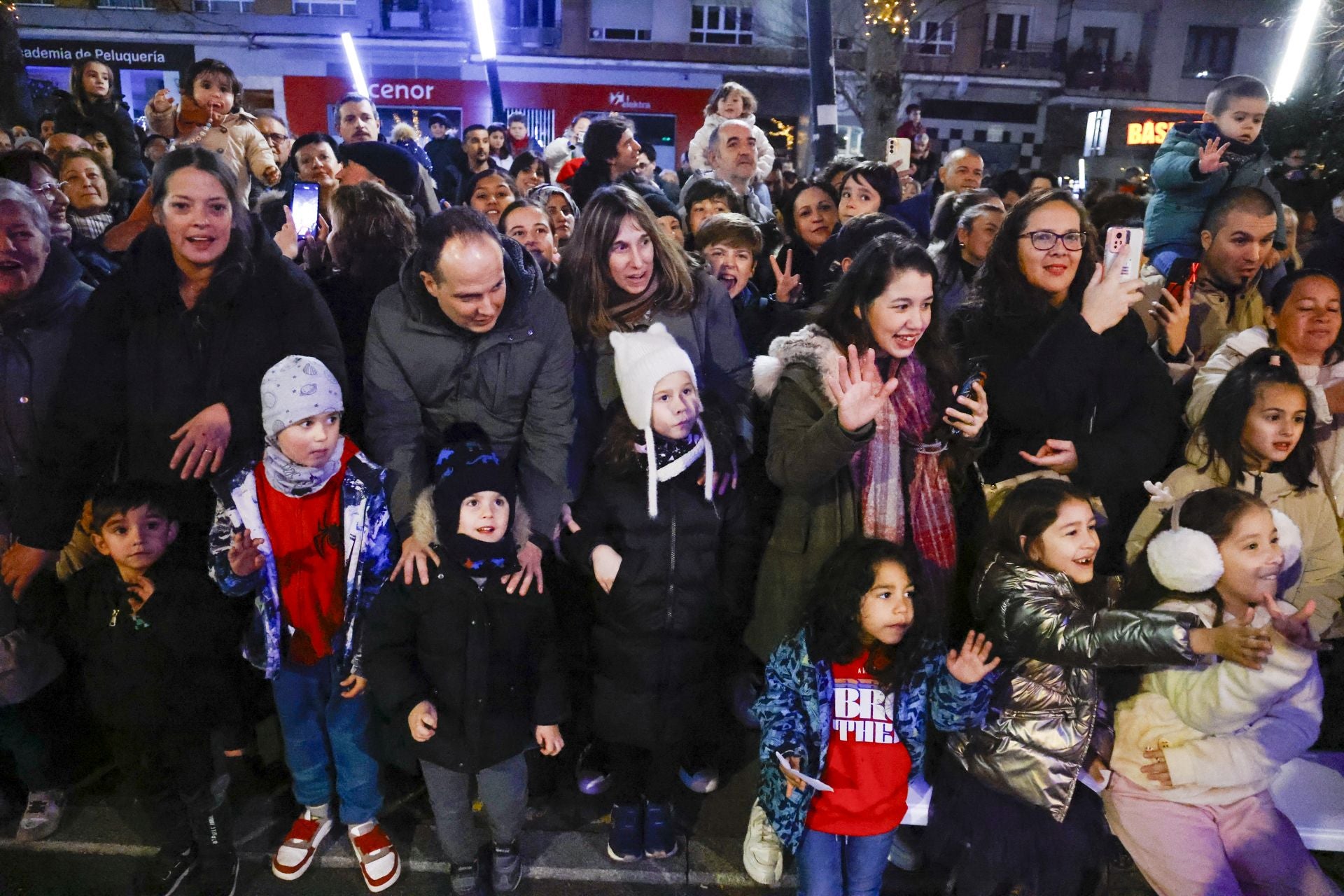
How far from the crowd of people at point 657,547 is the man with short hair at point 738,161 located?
245 cm

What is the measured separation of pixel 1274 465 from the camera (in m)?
3.06

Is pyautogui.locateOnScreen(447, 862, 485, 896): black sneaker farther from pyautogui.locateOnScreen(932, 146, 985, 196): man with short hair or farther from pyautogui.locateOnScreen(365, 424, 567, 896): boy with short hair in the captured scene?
pyautogui.locateOnScreen(932, 146, 985, 196): man with short hair

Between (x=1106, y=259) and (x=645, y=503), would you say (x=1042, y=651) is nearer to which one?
(x=645, y=503)

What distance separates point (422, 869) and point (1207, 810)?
8.47 feet

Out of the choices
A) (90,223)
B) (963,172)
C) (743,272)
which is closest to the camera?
(743,272)

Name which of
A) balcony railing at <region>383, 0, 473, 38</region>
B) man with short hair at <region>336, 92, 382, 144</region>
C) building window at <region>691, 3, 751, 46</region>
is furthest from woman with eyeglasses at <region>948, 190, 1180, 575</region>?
building window at <region>691, 3, 751, 46</region>

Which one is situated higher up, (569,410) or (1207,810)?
(569,410)

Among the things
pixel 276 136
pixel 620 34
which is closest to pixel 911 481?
pixel 276 136

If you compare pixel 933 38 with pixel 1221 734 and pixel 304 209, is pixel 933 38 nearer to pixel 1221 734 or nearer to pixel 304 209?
pixel 304 209

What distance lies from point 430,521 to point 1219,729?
2.52 metres

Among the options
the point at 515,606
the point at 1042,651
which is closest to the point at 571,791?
the point at 515,606

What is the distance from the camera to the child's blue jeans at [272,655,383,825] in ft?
9.40

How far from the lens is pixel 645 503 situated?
2.81 meters

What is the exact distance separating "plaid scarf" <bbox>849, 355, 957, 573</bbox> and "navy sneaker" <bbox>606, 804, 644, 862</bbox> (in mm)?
1301
